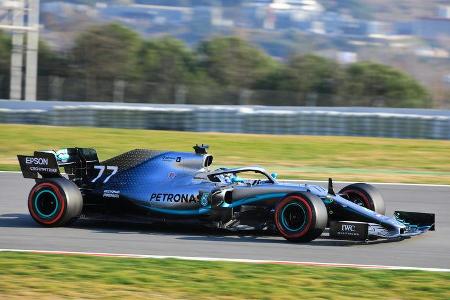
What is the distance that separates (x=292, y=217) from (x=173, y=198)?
1.52 m

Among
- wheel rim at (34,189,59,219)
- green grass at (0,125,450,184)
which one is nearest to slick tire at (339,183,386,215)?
wheel rim at (34,189,59,219)

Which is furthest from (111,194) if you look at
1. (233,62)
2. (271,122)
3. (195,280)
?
(233,62)

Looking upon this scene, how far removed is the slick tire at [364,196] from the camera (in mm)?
10438

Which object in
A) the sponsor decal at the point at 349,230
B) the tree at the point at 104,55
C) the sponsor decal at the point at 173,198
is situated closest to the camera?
the sponsor decal at the point at 349,230

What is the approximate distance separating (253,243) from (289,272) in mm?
1778

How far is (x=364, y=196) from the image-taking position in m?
10.5

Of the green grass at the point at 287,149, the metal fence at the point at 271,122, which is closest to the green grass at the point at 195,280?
the green grass at the point at 287,149

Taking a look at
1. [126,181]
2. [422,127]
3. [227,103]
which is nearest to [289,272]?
[126,181]

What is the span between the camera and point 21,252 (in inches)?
337

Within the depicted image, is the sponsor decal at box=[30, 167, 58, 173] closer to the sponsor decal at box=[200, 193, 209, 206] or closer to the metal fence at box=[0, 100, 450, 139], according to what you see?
the sponsor decal at box=[200, 193, 209, 206]

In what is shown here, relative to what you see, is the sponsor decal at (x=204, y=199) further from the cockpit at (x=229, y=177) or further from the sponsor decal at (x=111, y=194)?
the sponsor decal at (x=111, y=194)

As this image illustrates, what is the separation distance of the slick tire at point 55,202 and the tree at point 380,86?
35537 millimetres

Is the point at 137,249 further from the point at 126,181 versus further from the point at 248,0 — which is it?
the point at 248,0

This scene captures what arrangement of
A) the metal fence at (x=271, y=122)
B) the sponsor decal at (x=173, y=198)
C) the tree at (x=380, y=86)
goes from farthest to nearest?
the tree at (x=380, y=86) → the metal fence at (x=271, y=122) → the sponsor decal at (x=173, y=198)
